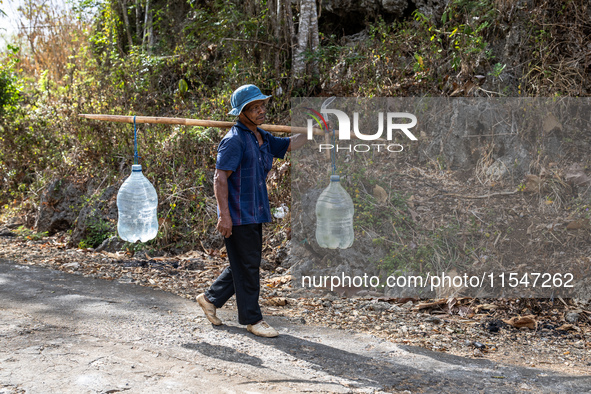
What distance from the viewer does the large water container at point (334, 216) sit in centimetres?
454

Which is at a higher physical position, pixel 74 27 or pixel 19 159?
pixel 74 27

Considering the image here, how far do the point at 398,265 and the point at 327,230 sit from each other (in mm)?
1551

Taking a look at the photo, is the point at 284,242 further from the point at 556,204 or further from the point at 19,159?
the point at 19,159

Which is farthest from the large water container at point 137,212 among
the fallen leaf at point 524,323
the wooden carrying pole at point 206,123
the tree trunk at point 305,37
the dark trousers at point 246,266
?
the tree trunk at point 305,37

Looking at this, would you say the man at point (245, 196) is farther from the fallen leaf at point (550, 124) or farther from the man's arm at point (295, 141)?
the fallen leaf at point (550, 124)

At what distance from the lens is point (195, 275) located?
21.4ft

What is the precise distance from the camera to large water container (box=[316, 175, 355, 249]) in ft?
14.9

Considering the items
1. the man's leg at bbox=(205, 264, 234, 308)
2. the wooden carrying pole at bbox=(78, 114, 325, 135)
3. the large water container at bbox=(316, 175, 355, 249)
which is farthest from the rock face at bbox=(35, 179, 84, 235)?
the large water container at bbox=(316, 175, 355, 249)

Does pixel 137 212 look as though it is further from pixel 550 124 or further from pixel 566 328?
pixel 550 124

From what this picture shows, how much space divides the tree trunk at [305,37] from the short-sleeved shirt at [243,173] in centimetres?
483

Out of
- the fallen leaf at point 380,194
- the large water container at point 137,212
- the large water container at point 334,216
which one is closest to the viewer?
the large water container at point 334,216

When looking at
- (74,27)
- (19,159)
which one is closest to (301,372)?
(19,159)

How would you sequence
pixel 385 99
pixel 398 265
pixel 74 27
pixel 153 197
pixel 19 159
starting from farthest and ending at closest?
pixel 74 27, pixel 19 159, pixel 385 99, pixel 398 265, pixel 153 197

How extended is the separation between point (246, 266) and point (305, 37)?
5.64 meters
